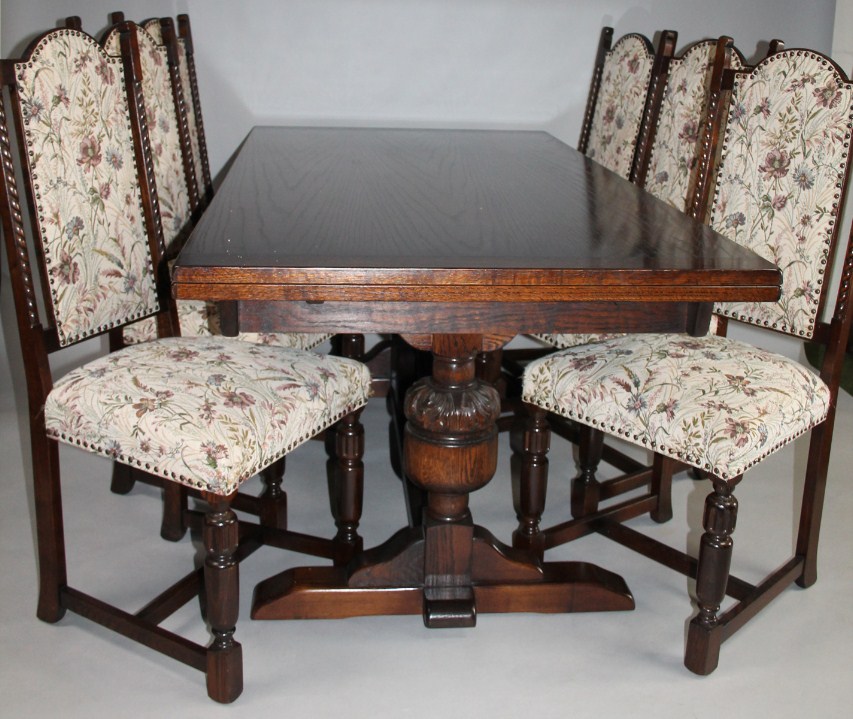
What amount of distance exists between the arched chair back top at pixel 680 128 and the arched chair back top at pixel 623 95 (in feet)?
0.14

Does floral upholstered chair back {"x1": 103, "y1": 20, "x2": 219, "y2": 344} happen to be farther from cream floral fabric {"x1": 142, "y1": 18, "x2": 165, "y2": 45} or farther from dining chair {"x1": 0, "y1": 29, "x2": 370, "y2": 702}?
dining chair {"x1": 0, "y1": 29, "x2": 370, "y2": 702}

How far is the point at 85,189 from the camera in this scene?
5.97 ft

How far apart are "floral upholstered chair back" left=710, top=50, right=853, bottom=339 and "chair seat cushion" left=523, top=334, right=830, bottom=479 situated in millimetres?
158

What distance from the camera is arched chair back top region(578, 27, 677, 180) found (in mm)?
2631

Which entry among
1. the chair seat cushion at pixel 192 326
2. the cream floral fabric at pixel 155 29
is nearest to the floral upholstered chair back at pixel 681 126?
the chair seat cushion at pixel 192 326

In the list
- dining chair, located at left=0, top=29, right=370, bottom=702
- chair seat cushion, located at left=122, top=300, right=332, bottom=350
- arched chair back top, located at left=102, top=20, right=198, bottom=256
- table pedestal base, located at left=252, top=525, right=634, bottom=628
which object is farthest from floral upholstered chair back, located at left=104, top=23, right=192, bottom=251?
table pedestal base, located at left=252, top=525, right=634, bottom=628

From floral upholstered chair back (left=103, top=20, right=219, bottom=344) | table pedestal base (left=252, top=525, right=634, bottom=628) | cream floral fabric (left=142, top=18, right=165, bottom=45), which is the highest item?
cream floral fabric (left=142, top=18, right=165, bottom=45)

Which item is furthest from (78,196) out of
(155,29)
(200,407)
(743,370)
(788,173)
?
(788,173)

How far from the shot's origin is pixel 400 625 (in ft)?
6.38

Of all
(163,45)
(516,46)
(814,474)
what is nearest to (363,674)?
(814,474)

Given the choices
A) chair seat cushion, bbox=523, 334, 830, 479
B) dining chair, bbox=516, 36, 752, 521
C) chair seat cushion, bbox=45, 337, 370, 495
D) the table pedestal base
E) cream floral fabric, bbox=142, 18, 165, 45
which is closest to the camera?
chair seat cushion, bbox=45, 337, 370, 495

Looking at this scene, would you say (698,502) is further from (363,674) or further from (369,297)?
(369,297)

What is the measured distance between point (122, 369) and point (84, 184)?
35 centimetres

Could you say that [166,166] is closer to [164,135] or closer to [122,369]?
[164,135]
